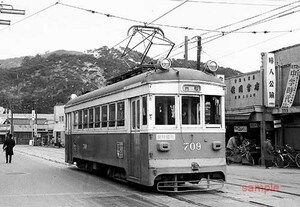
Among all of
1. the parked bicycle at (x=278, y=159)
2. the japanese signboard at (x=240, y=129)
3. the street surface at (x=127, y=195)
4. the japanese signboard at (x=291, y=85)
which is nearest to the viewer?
the street surface at (x=127, y=195)

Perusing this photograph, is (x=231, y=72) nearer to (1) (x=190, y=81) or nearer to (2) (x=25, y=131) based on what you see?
(1) (x=190, y=81)

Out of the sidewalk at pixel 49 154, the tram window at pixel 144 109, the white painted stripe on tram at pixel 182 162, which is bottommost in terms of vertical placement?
the sidewalk at pixel 49 154

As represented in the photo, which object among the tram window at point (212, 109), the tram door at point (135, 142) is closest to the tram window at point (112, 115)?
the tram door at point (135, 142)

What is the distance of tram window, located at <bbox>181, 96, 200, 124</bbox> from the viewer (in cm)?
1123

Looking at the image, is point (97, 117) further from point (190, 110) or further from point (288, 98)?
point (288, 98)

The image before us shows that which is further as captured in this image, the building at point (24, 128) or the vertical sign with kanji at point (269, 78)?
the building at point (24, 128)

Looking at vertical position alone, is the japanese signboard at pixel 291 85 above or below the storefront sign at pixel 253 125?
above

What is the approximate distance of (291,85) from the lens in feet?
69.1

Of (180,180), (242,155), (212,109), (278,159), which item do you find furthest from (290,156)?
(180,180)

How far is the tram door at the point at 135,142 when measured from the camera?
37.3 ft

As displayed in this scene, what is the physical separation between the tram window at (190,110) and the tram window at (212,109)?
251 mm

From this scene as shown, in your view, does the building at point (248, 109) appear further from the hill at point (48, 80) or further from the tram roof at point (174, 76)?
the hill at point (48, 80)

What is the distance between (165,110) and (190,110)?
649mm

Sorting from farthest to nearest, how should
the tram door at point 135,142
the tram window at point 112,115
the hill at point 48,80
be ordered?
the hill at point 48,80 < the tram window at point 112,115 < the tram door at point 135,142
